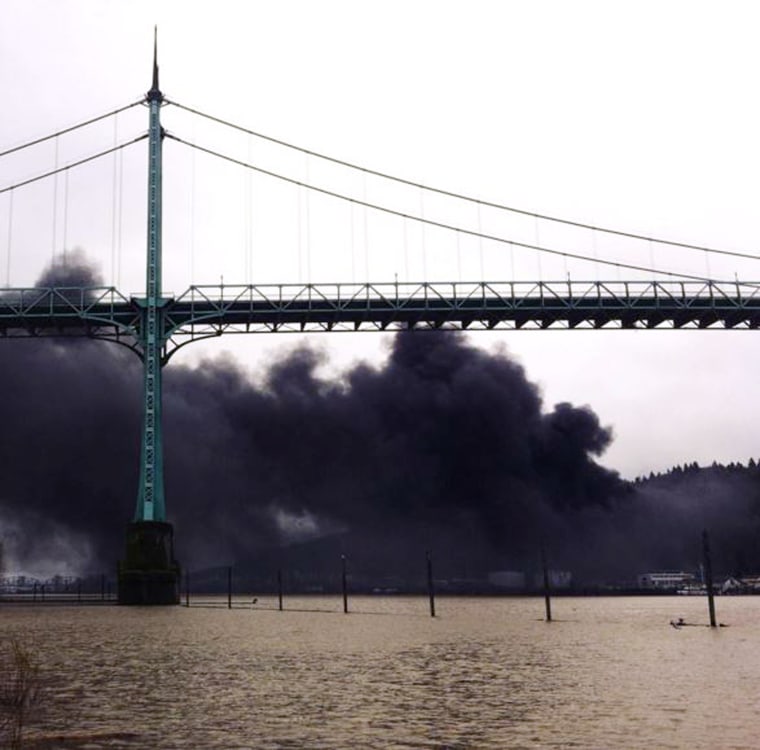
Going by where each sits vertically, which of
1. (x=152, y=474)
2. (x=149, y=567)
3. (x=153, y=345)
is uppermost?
(x=153, y=345)

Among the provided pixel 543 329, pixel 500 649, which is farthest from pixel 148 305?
pixel 500 649

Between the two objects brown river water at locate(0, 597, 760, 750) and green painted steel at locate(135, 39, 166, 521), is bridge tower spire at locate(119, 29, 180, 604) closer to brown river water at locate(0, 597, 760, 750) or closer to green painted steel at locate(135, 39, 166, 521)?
green painted steel at locate(135, 39, 166, 521)

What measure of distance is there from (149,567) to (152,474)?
302 inches

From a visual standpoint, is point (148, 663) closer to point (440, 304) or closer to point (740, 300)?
point (440, 304)

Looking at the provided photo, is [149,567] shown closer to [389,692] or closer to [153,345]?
[153,345]

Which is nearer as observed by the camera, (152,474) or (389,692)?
(389,692)

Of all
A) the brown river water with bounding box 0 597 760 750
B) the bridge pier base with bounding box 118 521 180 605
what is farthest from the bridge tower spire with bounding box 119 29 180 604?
the brown river water with bounding box 0 597 760 750

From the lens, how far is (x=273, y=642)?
183 feet

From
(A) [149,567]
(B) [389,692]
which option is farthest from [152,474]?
(B) [389,692]

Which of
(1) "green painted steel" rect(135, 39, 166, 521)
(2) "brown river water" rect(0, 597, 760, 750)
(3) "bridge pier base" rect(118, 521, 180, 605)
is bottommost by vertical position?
(2) "brown river water" rect(0, 597, 760, 750)

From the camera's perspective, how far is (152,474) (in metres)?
80.0

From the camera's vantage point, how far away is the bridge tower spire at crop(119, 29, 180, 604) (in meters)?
79.5

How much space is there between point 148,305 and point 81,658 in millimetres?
45444

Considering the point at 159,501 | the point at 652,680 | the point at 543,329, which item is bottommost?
the point at 652,680
